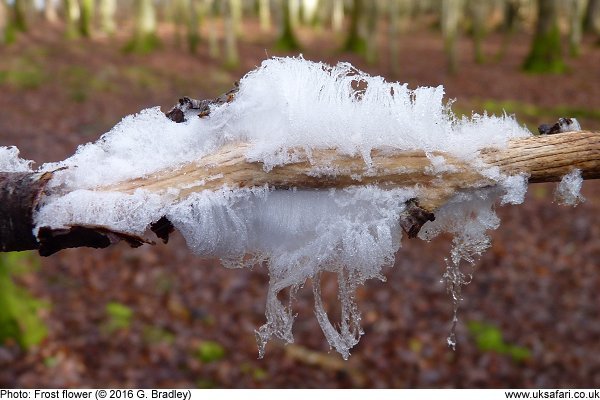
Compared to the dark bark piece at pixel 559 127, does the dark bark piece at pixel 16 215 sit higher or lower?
lower

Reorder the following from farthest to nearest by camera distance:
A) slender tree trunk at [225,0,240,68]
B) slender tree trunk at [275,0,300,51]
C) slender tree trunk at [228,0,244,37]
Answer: slender tree trunk at [275,0,300,51] → slender tree trunk at [228,0,244,37] → slender tree trunk at [225,0,240,68]

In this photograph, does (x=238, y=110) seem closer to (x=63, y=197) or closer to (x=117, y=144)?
(x=117, y=144)

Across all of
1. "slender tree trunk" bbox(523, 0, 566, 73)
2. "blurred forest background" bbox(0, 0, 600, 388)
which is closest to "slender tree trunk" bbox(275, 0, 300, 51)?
"slender tree trunk" bbox(523, 0, 566, 73)

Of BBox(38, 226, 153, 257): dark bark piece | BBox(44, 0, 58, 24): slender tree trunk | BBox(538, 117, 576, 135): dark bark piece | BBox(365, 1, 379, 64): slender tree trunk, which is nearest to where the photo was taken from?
BBox(38, 226, 153, 257): dark bark piece

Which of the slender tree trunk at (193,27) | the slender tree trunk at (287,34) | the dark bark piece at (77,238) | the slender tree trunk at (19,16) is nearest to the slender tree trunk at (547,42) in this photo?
the slender tree trunk at (287,34)

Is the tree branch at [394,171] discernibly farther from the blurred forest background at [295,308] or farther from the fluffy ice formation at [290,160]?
the blurred forest background at [295,308]

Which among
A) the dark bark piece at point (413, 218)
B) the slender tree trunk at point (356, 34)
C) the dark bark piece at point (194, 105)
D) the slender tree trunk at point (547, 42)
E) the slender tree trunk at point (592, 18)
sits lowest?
the slender tree trunk at point (592, 18)

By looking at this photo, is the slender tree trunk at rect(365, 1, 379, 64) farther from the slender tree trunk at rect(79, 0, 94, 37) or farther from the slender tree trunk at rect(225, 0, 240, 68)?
the slender tree trunk at rect(79, 0, 94, 37)
